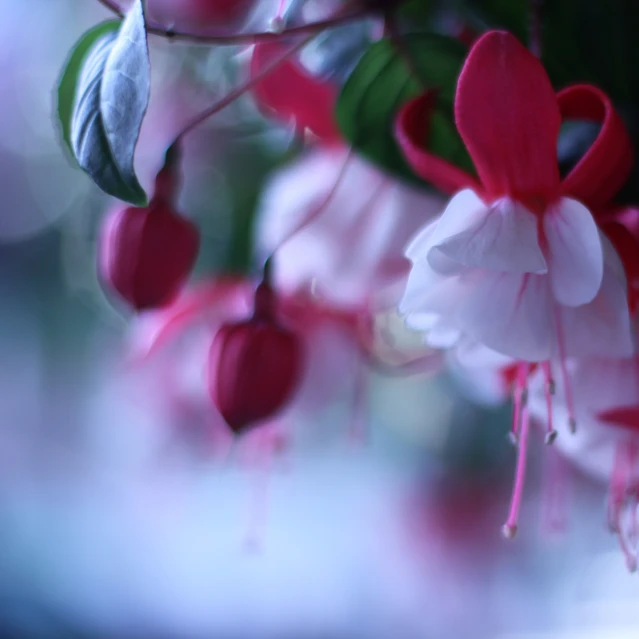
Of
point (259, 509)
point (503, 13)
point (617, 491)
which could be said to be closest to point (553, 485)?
point (617, 491)

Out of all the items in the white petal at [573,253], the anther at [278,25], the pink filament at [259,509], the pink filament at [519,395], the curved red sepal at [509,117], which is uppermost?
the anther at [278,25]

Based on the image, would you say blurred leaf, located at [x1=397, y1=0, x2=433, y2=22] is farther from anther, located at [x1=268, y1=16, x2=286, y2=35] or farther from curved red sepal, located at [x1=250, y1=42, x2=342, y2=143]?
anther, located at [x1=268, y1=16, x2=286, y2=35]

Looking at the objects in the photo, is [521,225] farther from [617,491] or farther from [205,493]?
[205,493]

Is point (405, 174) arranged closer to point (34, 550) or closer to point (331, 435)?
point (331, 435)

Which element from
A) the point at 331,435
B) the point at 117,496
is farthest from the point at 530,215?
the point at 117,496

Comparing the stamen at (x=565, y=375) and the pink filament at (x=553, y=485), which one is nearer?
the stamen at (x=565, y=375)

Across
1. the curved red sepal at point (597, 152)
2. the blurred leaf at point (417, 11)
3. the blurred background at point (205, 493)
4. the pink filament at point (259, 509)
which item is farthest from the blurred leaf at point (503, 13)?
the pink filament at point (259, 509)

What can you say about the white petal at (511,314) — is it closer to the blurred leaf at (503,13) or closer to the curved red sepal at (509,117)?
the curved red sepal at (509,117)
